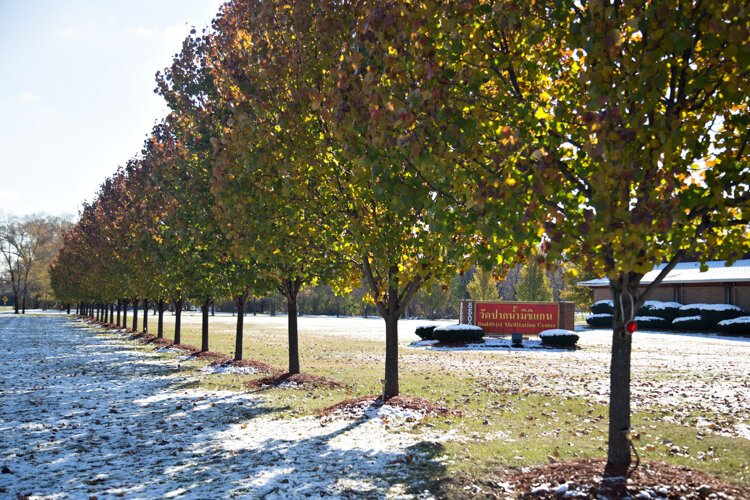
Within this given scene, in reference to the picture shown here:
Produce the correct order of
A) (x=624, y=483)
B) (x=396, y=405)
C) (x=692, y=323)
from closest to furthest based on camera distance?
(x=624, y=483) → (x=396, y=405) → (x=692, y=323)

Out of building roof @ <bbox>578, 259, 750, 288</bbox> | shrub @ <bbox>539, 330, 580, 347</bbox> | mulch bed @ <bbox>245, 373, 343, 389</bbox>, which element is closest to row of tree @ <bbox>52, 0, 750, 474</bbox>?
mulch bed @ <bbox>245, 373, 343, 389</bbox>

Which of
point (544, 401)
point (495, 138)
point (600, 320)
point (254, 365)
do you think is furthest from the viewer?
point (600, 320)

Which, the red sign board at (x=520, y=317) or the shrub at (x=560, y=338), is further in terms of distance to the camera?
the red sign board at (x=520, y=317)

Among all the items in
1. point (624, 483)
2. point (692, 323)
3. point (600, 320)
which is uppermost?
point (624, 483)

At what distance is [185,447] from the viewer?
835 centimetres

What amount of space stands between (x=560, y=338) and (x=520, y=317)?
3.29 meters

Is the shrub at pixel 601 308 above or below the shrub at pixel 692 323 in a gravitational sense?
above

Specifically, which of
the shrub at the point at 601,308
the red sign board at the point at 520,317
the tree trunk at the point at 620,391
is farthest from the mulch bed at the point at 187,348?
the shrub at the point at 601,308

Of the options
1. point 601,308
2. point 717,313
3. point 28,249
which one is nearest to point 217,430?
point 717,313

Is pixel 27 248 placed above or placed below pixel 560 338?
above

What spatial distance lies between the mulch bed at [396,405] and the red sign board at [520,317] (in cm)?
2068

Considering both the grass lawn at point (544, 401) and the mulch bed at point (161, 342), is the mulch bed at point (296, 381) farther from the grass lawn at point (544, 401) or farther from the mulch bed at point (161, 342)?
the mulch bed at point (161, 342)

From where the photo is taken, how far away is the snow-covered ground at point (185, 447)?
21.2 feet

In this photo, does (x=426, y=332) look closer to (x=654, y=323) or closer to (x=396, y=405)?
(x=396, y=405)
